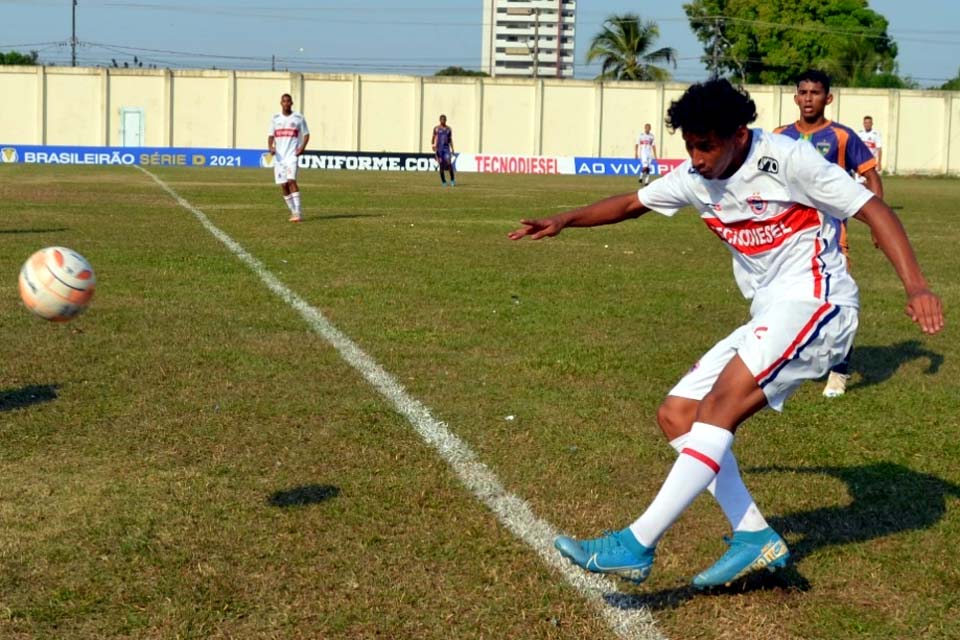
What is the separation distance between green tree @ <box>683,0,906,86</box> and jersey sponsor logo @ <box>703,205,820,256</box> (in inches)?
3167

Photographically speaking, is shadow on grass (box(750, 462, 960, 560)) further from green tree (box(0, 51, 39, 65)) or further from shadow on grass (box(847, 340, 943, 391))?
green tree (box(0, 51, 39, 65))

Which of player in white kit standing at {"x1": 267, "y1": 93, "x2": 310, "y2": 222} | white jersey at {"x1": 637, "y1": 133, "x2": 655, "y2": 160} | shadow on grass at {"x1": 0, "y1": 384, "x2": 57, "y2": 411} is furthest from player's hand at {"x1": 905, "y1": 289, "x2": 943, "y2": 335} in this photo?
white jersey at {"x1": 637, "y1": 133, "x2": 655, "y2": 160}

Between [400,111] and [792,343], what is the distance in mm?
59532

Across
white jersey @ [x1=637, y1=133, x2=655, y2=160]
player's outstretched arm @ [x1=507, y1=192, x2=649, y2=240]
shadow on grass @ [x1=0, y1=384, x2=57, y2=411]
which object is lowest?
shadow on grass @ [x1=0, y1=384, x2=57, y2=411]

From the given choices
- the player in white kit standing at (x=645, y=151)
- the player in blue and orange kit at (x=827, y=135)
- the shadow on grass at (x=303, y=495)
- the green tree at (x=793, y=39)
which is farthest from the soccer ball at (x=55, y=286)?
the green tree at (x=793, y=39)

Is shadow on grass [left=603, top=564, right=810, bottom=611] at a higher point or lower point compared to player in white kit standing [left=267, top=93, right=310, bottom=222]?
lower

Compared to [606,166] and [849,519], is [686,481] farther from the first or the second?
[606,166]

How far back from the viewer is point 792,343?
15.0 feet

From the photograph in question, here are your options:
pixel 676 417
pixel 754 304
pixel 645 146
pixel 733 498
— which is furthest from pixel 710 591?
pixel 645 146

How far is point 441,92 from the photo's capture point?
63219mm

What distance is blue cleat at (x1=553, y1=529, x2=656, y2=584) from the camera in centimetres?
434

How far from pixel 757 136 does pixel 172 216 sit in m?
17.8

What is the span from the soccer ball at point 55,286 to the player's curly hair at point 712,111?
3017mm

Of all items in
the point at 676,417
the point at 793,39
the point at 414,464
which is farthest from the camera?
the point at 793,39
